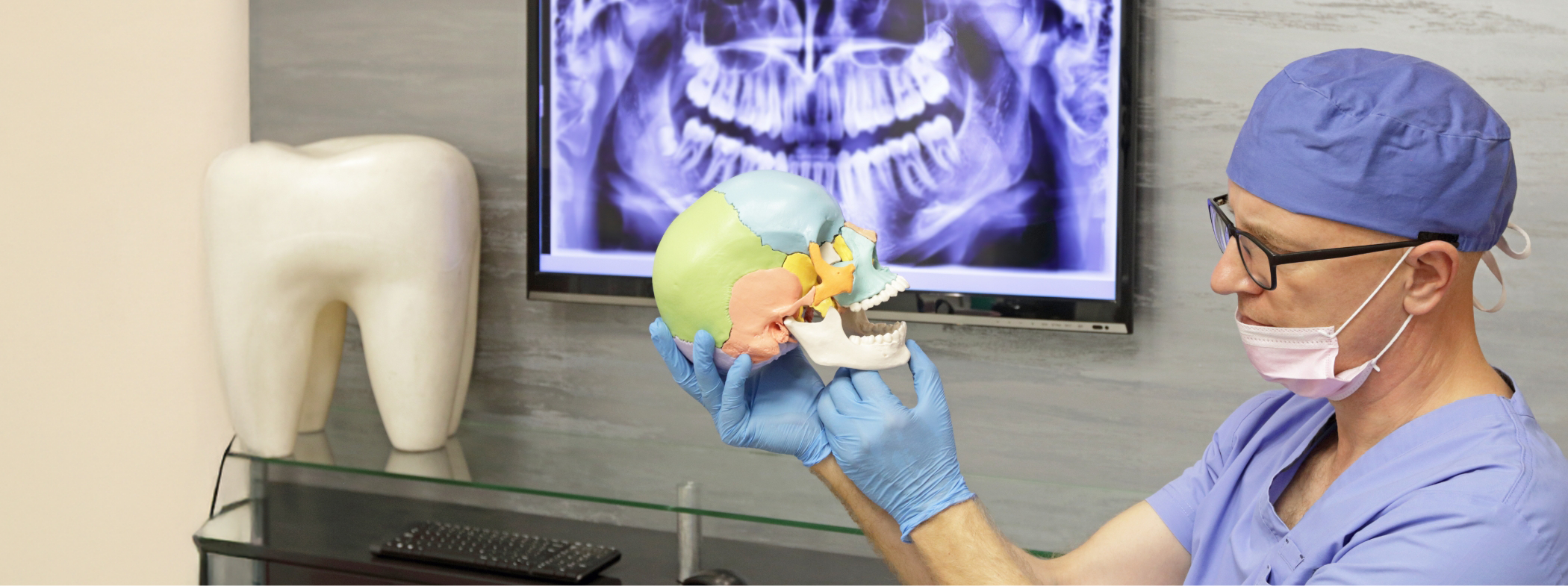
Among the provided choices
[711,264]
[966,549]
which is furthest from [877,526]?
[711,264]

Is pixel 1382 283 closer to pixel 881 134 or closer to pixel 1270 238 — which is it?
pixel 1270 238

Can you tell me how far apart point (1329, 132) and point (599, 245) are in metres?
1.53

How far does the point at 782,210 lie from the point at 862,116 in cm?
82

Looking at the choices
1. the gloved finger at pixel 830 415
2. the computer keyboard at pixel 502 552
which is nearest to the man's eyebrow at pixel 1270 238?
the gloved finger at pixel 830 415

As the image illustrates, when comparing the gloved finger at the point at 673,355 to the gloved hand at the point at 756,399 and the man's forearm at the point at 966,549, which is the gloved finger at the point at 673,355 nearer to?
the gloved hand at the point at 756,399

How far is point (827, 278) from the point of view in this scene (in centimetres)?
131

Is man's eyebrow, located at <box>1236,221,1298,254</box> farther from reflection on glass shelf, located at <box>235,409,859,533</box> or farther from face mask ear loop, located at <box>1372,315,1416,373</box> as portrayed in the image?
reflection on glass shelf, located at <box>235,409,859,533</box>

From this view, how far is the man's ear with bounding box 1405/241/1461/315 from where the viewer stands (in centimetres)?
104

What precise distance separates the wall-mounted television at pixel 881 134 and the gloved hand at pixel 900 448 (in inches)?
31.3

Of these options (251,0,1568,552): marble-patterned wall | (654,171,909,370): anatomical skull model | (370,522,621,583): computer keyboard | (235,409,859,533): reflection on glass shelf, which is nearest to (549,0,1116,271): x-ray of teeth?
(251,0,1568,552): marble-patterned wall

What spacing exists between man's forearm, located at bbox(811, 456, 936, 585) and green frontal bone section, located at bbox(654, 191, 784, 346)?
216mm

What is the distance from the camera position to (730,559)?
223cm

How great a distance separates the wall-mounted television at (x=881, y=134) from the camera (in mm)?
1923

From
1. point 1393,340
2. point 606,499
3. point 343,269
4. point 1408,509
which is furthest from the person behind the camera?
point 343,269
